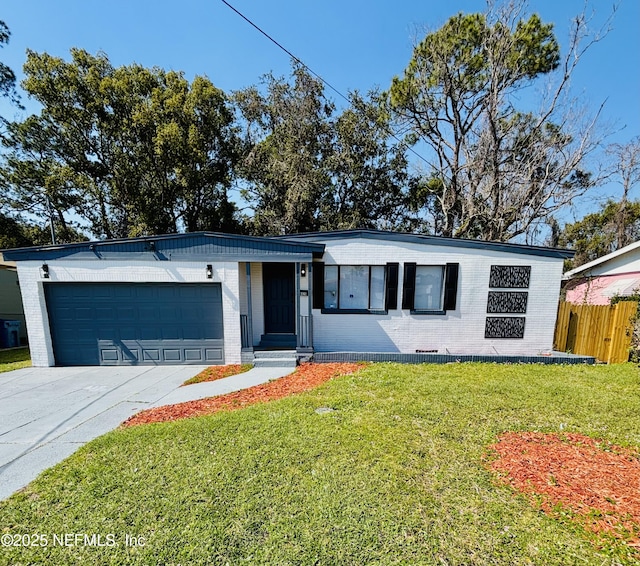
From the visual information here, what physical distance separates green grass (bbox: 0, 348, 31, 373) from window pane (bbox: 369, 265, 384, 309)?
9038 millimetres

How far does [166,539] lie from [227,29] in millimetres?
8473

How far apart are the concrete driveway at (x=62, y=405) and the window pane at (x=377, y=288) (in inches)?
187

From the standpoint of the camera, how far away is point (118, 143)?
15.8 metres

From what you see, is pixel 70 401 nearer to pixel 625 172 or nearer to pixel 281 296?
pixel 281 296

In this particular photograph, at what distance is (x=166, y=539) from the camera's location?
2264mm

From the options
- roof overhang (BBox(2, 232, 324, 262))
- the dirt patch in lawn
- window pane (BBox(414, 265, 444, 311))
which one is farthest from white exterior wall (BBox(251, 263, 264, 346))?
window pane (BBox(414, 265, 444, 311))

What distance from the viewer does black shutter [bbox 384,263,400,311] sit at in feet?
25.4

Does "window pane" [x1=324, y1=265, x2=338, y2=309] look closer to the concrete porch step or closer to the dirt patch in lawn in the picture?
the concrete porch step

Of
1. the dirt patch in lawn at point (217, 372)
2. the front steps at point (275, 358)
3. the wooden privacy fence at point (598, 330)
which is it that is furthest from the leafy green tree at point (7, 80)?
the wooden privacy fence at point (598, 330)

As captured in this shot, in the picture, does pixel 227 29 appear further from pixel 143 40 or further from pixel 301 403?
pixel 301 403

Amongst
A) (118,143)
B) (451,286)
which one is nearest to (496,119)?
(451,286)

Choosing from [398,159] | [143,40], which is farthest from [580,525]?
[398,159]

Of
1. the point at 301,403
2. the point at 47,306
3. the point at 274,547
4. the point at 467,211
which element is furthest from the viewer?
the point at 467,211

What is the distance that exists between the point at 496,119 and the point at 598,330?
11.2 m
